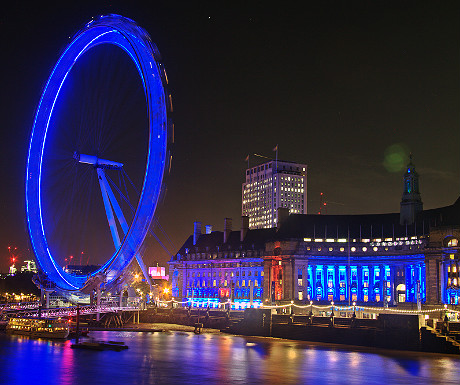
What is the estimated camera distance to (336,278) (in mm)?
136375

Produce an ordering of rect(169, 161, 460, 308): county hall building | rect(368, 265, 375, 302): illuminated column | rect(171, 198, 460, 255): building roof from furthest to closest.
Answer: rect(368, 265, 375, 302): illuminated column → rect(171, 198, 460, 255): building roof → rect(169, 161, 460, 308): county hall building

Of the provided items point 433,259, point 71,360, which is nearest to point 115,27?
point 71,360

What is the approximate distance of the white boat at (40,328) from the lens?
8119cm

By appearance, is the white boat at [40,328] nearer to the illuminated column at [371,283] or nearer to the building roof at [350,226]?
the building roof at [350,226]

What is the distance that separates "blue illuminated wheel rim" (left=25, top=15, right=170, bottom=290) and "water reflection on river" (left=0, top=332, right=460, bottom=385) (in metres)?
12.0

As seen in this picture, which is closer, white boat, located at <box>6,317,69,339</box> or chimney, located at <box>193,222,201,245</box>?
white boat, located at <box>6,317,69,339</box>

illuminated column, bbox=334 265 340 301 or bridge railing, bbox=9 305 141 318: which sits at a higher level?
illuminated column, bbox=334 265 340 301

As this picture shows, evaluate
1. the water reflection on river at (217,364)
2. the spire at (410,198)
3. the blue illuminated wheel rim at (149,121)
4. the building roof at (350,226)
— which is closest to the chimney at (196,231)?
the building roof at (350,226)

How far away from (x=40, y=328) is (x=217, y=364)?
33.5m

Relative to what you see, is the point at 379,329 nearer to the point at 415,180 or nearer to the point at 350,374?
the point at 350,374

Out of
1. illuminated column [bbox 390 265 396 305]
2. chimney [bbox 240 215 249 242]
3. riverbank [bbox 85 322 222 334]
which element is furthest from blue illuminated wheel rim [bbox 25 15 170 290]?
chimney [bbox 240 215 249 242]

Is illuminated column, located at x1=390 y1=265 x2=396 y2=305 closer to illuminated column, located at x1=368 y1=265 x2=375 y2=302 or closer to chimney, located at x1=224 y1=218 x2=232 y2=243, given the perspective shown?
illuminated column, located at x1=368 y1=265 x2=375 y2=302

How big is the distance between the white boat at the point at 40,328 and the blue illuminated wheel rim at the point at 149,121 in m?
8.43

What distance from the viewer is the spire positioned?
13075 centimetres
